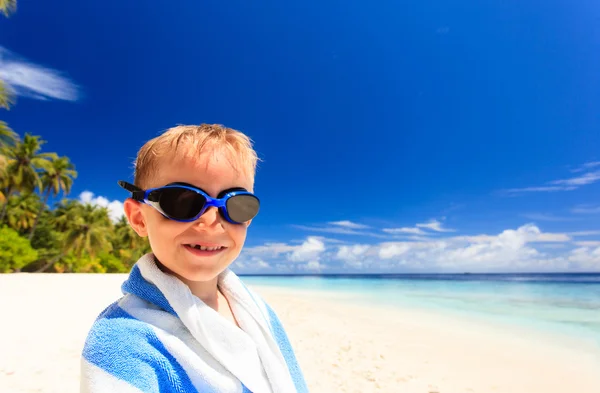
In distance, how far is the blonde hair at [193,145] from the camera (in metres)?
1.01

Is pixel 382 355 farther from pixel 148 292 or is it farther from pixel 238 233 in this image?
pixel 148 292

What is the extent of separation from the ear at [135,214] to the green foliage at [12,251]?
32875 mm

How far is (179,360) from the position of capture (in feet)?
2.85

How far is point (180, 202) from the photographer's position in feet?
3.18

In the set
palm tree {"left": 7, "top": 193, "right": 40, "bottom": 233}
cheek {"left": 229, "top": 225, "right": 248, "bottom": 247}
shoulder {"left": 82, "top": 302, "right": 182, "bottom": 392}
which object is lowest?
shoulder {"left": 82, "top": 302, "right": 182, "bottom": 392}

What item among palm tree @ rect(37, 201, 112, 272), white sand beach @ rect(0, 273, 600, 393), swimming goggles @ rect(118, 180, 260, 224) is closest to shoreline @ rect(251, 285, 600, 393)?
white sand beach @ rect(0, 273, 600, 393)

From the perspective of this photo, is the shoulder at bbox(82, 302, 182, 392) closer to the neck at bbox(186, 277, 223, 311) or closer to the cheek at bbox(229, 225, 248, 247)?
the neck at bbox(186, 277, 223, 311)

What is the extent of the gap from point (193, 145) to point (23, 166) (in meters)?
35.1

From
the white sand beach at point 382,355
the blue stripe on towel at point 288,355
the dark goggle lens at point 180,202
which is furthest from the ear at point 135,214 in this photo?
the white sand beach at point 382,355

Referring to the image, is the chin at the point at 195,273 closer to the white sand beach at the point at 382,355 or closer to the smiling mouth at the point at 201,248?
the smiling mouth at the point at 201,248

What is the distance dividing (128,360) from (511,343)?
833cm

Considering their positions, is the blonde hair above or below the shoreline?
above

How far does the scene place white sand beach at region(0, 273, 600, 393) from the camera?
4000 millimetres

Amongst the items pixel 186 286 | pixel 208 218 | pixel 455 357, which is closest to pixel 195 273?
pixel 186 286
